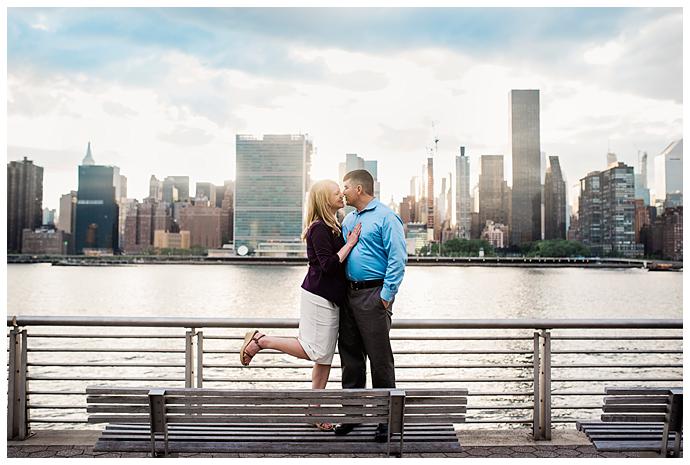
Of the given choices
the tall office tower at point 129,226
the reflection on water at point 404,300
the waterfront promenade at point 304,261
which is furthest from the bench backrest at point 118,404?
the tall office tower at point 129,226

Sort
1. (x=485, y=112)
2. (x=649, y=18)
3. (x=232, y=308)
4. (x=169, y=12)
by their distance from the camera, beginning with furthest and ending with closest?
(x=485, y=112), (x=169, y=12), (x=649, y=18), (x=232, y=308)

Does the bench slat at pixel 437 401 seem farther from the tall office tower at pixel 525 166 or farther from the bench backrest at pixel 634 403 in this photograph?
the tall office tower at pixel 525 166

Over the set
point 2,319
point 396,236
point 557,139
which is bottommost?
point 2,319

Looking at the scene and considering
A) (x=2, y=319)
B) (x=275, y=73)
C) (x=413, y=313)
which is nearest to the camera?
(x=2, y=319)

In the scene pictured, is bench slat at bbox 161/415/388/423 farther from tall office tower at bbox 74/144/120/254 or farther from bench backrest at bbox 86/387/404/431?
tall office tower at bbox 74/144/120/254

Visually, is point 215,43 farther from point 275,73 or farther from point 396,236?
point 396,236

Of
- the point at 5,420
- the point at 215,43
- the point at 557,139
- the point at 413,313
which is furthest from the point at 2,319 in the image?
the point at 557,139

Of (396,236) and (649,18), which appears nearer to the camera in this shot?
(396,236)
